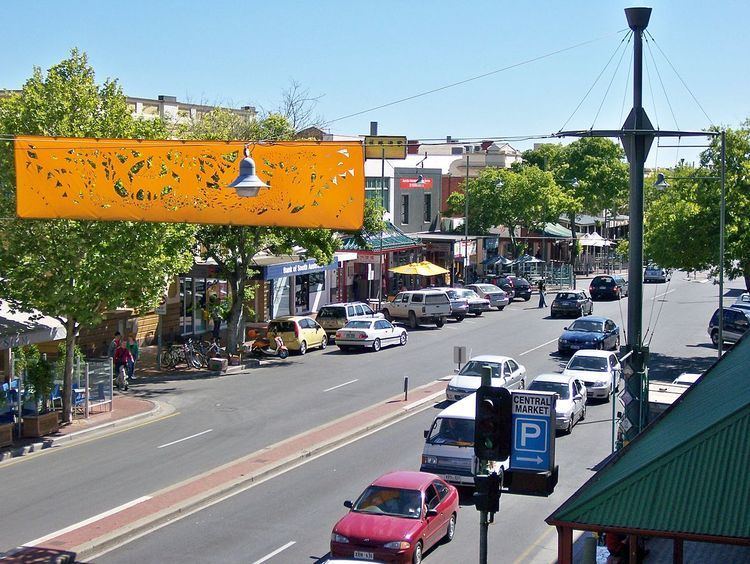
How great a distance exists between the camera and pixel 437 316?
159ft

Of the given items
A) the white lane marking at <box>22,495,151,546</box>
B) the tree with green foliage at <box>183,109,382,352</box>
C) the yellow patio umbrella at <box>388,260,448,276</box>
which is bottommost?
the white lane marking at <box>22,495,151,546</box>

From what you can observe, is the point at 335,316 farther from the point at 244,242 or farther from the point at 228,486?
the point at 228,486

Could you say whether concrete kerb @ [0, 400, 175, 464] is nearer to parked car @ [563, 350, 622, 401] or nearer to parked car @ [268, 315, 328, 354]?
parked car @ [268, 315, 328, 354]

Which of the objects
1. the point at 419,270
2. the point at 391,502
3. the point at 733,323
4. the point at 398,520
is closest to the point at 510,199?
the point at 419,270

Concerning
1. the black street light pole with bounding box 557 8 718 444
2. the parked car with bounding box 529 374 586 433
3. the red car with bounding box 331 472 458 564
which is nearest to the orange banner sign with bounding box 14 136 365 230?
the black street light pole with bounding box 557 8 718 444

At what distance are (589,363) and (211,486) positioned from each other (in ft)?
50.2

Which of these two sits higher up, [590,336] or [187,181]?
[187,181]

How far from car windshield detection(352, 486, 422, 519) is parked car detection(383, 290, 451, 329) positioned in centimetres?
3159

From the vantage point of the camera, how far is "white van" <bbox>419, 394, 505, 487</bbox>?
20.4 metres

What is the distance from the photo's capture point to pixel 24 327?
26.0 meters

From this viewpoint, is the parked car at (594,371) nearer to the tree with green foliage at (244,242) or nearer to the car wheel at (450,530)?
the tree with green foliage at (244,242)

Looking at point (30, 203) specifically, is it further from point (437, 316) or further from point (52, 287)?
point (437, 316)

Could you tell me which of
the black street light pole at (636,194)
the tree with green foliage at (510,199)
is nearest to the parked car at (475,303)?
the tree with green foliage at (510,199)

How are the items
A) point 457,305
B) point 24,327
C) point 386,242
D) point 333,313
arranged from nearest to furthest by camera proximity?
1. point 24,327
2. point 333,313
3. point 457,305
4. point 386,242
